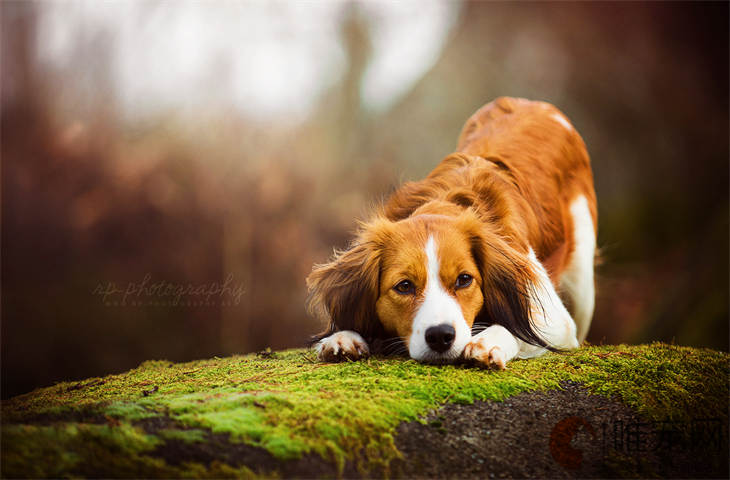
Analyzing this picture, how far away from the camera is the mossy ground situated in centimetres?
197

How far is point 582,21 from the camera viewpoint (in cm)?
1236

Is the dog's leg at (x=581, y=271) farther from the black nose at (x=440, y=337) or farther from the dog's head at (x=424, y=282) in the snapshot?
the black nose at (x=440, y=337)

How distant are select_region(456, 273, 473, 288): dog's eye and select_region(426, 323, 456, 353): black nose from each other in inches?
17.2

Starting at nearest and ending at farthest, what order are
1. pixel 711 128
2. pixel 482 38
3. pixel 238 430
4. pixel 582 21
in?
pixel 238 430 < pixel 711 128 < pixel 582 21 < pixel 482 38

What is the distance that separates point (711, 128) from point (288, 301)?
9205mm

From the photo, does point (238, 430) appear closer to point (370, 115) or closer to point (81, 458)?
point (81, 458)

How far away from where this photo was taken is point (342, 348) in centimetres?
354

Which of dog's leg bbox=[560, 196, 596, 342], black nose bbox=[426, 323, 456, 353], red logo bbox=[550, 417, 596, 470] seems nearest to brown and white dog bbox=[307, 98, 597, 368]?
black nose bbox=[426, 323, 456, 353]

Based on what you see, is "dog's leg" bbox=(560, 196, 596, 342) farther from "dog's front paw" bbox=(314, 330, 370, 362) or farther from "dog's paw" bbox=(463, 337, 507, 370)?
"dog's front paw" bbox=(314, 330, 370, 362)

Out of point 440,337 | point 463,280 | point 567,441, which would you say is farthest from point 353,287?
point 567,441

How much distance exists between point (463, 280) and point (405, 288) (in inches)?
14.6

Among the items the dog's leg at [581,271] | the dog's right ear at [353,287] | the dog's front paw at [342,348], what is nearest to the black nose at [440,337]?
the dog's front paw at [342,348]

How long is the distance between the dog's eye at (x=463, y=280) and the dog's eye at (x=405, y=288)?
283mm

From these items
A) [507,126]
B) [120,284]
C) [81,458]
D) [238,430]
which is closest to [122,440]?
[81,458]
